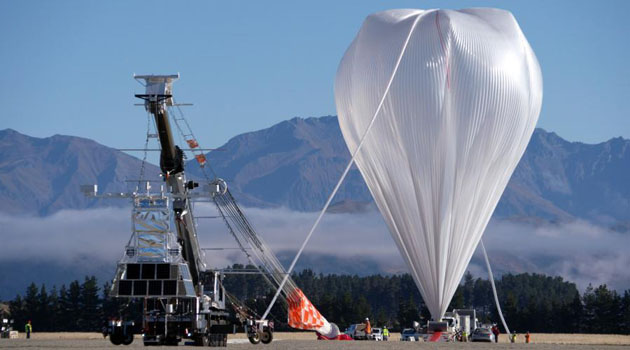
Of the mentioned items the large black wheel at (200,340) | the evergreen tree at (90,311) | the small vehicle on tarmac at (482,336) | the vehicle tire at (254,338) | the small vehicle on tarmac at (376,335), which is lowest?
the large black wheel at (200,340)

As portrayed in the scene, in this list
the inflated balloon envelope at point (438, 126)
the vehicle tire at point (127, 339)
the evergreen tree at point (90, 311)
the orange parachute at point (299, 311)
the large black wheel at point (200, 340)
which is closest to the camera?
the large black wheel at point (200, 340)

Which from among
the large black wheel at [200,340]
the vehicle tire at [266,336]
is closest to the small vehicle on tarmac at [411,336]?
the vehicle tire at [266,336]

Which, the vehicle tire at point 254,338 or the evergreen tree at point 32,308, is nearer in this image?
the vehicle tire at point 254,338

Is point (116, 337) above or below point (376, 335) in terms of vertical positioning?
below

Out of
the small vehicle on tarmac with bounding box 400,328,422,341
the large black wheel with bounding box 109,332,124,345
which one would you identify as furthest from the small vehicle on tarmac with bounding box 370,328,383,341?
the large black wheel with bounding box 109,332,124,345

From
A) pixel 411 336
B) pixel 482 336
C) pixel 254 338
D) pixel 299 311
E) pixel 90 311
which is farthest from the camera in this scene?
pixel 90 311

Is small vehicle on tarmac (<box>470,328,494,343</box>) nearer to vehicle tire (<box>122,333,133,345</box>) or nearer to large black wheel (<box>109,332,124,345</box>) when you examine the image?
vehicle tire (<box>122,333,133,345</box>)

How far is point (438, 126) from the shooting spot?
58.3 meters

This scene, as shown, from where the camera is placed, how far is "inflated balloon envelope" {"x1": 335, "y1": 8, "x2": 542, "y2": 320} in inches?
2292

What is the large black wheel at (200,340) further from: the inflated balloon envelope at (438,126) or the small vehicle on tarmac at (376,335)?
the small vehicle on tarmac at (376,335)

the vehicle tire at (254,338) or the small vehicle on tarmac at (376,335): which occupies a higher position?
the small vehicle on tarmac at (376,335)

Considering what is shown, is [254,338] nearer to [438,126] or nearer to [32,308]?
[438,126]

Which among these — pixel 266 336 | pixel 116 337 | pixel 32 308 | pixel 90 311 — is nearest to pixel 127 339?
pixel 116 337

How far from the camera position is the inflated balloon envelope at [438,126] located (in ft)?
191
